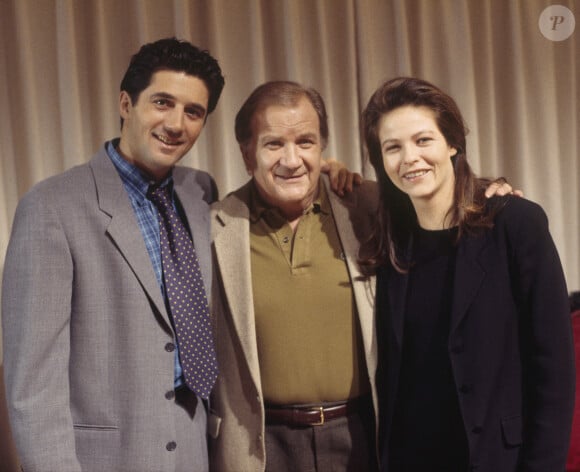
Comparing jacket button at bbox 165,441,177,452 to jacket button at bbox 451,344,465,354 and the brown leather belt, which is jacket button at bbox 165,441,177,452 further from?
jacket button at bbox 451,344,465,354

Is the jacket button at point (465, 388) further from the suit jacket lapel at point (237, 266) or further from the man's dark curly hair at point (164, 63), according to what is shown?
the man's dark curly hair at point (164, 63)

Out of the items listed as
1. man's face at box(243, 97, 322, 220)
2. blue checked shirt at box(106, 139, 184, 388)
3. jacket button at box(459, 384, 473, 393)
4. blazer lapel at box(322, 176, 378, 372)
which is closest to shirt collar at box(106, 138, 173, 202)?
blue checked shirt at box(106, 139, 184, 388)

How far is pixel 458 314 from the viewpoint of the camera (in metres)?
1.43

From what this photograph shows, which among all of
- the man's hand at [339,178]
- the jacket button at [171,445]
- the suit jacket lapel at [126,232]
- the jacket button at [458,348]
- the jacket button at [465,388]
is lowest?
the jacket button at [171,445]

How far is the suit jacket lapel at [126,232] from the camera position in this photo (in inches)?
59.0

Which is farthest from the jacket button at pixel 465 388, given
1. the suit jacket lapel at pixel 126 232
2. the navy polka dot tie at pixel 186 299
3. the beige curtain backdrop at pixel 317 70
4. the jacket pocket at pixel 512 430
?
the beige curtain backdrop at pixel 317 70

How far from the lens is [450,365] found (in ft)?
4.85

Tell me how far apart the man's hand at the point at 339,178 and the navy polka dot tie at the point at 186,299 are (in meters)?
0.53

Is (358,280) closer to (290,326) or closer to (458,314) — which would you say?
(290,326)

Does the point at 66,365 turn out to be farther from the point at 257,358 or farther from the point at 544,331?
the point at 544,331

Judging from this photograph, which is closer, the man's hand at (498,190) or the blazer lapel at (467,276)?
the blazer lapel at (467,276)

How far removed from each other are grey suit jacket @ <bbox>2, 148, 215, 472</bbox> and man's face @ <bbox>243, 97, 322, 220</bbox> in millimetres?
461

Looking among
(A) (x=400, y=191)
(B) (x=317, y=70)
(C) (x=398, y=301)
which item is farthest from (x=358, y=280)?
(B) (x=317, y=70)

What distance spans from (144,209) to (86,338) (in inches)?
15.4
